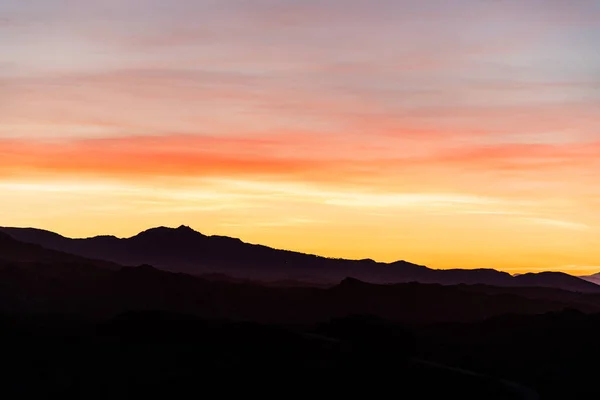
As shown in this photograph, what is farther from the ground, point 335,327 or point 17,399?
point 335,327

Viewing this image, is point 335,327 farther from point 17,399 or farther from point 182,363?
point 17,399

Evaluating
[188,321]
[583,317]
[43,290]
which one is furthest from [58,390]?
[43,290]

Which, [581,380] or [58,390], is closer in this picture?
[58,390]

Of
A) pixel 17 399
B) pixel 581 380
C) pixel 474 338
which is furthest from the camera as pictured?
pixel 474 338

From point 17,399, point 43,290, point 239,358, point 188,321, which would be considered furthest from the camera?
point 43,290

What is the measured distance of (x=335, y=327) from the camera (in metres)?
97.6

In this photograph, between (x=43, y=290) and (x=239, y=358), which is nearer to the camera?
(x=239, y=358)

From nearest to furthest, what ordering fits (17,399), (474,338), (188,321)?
(17,399), (188,321), (474,338)

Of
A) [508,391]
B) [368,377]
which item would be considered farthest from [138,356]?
[508,391]

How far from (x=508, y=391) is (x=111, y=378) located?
3210 centimetres

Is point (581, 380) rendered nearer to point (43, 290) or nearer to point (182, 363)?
point (182, 363)

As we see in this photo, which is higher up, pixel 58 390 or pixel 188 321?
pixel 188 321

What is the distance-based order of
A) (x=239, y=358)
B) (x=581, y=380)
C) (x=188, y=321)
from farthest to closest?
(x=581, y=380) → (x=188, y=321) → (x=239, y=358)

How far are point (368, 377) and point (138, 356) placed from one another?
18913 mm
